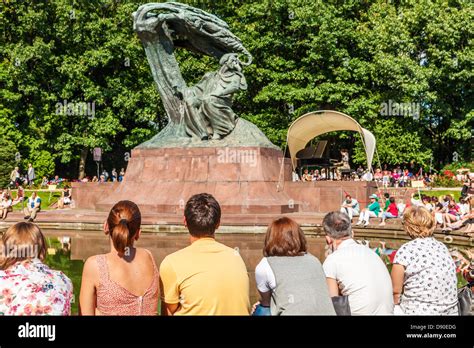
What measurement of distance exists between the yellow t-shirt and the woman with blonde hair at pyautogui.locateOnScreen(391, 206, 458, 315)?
1446mm

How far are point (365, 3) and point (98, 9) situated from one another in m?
18.3

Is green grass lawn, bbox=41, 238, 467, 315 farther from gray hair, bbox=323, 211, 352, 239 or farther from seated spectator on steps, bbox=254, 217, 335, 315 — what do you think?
seated spectator on steps, bbox=254, 217, 335, 315

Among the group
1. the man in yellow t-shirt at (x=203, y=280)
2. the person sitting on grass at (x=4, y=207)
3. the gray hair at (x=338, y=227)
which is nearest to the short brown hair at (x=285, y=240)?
the man in yellow t-shirt at (x=203, y=280)

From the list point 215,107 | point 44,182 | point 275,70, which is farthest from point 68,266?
point 275,70

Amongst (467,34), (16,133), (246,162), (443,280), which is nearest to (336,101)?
(467,34)

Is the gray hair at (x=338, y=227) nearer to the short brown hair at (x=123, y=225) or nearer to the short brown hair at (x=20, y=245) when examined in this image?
the short brown hair at (x=123, y=225)

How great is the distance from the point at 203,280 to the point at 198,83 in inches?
735

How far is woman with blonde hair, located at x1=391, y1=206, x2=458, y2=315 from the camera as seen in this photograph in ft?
14.5

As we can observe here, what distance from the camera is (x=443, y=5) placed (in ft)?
114

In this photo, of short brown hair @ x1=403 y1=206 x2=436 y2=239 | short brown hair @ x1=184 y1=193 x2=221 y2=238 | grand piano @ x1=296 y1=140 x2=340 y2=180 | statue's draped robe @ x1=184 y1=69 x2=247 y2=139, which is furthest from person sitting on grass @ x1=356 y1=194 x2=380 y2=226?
short brown hair @ x1=184 y1=193 x2=221 y2=238

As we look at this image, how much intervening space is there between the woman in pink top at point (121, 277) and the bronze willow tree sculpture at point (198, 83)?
16.9 meters

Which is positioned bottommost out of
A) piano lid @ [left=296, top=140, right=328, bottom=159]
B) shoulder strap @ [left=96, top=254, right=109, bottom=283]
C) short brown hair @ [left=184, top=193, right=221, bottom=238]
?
shoulder strap @ [left=96, top=254, right=109, bottom=283]

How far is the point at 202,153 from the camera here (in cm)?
2019
